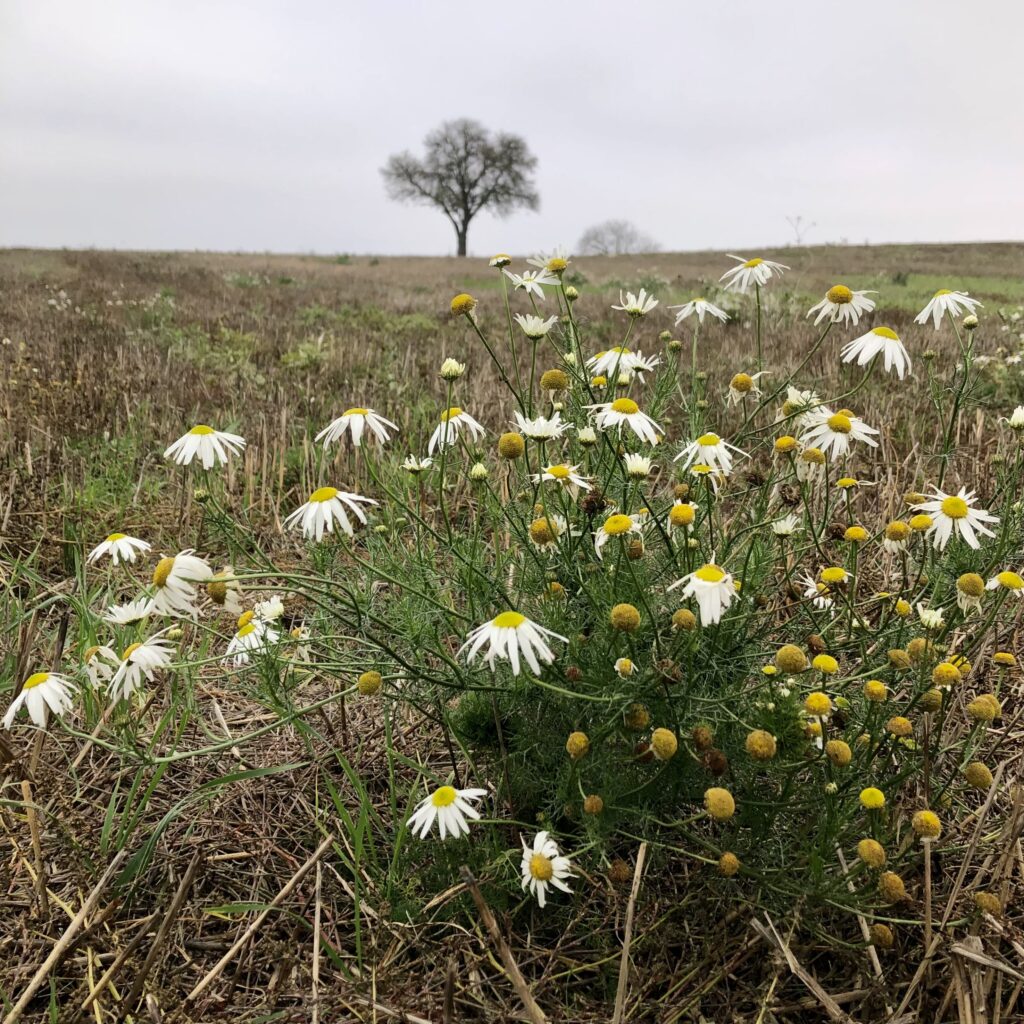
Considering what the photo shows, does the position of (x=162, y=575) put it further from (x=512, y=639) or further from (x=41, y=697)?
(x=512, y=639)

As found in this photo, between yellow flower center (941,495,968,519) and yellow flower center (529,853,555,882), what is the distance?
122 cm

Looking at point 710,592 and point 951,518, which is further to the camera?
point 951,518

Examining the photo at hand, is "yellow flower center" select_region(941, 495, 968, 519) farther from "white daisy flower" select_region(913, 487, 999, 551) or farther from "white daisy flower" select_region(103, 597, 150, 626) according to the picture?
"white daisy flower" select_region(103, 597, 150, 626)

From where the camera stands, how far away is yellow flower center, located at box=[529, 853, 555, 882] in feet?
4.55

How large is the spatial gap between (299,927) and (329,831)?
0.30m

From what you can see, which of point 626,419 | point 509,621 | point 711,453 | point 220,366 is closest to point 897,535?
point 711,453

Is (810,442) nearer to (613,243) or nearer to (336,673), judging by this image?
(336,673)

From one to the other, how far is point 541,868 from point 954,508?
126 cm

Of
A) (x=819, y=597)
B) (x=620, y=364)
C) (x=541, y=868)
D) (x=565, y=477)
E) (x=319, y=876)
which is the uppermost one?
(x=620, y=364)

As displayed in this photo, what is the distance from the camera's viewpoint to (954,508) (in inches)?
67.4

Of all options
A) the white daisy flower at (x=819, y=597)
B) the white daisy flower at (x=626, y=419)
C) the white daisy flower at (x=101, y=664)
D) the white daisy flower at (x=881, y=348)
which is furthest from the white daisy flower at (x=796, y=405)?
the white daisy flower at (x=101, y=664)

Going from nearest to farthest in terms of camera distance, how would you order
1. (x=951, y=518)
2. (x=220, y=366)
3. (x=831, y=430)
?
(x=951, y=518), (x=831, y=430), (x=220, y=366)

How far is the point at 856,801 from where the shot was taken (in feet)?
4.96

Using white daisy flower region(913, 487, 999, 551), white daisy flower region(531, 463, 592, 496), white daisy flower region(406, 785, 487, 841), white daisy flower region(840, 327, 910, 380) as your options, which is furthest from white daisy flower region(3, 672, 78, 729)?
white daisy flower region(840, 327, 910, 380)
